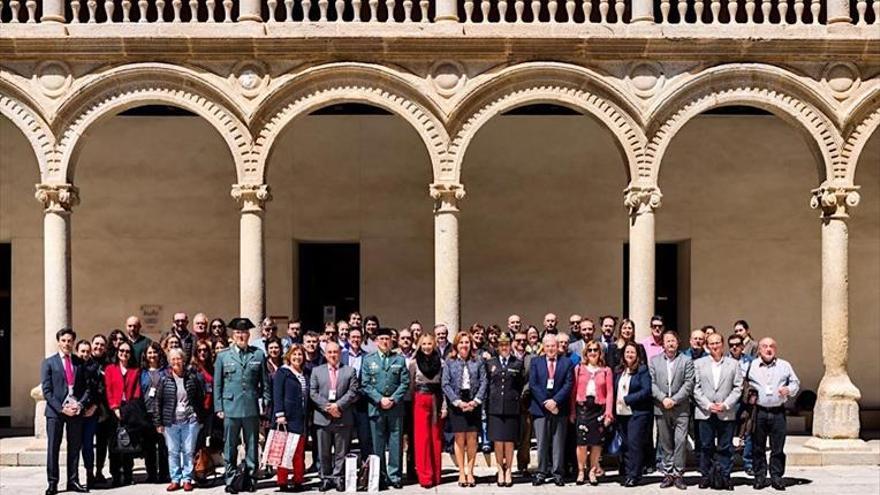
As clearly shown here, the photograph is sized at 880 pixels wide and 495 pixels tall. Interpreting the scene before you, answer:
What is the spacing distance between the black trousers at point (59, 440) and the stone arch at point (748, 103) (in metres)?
7.20

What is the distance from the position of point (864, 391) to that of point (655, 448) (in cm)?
566

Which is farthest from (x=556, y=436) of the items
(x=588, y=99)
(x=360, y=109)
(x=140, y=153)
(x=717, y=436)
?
(x=140, y=153)

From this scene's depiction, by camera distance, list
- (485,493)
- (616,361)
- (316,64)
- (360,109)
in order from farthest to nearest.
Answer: (360,109)
(316,64)
(616,361)
(485,493)

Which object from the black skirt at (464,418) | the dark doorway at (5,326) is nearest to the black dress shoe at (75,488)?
the black skirt at (464,418)

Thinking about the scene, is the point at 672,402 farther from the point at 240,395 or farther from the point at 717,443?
the point at 240,395

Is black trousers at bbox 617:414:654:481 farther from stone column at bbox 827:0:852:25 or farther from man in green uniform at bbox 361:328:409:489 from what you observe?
stone column at bbox 827:0:852:25

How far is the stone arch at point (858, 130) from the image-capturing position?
12922 millimetres

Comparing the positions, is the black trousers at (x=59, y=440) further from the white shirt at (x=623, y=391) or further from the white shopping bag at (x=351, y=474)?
the white shirt at (x=623, y=391)

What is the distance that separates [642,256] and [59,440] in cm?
689

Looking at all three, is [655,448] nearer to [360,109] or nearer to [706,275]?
[706,275]

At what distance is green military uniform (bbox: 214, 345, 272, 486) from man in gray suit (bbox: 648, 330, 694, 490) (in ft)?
13.2

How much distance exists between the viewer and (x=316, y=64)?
12.8 metres

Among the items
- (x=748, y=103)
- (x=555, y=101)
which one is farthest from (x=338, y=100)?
(x=748, y=103)

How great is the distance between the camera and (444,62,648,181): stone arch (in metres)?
12.8
